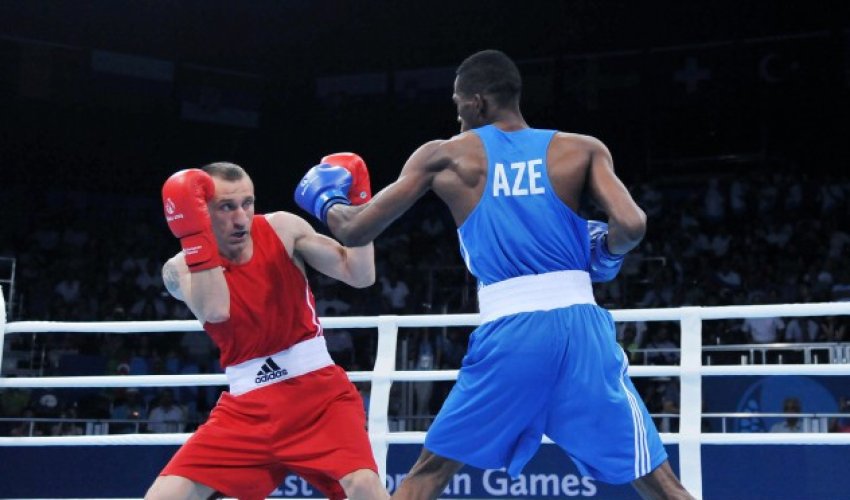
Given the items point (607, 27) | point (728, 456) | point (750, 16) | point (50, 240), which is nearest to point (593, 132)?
point (607, 27)

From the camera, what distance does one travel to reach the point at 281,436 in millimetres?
3199

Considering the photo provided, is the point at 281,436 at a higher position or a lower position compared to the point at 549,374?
lower

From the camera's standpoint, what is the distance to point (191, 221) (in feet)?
10.5

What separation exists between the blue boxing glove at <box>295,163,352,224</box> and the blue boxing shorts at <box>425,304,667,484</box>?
67 centimetres

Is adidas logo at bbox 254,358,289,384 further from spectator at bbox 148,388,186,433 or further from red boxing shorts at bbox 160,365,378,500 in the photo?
spectator at bbox 148,388,186,433

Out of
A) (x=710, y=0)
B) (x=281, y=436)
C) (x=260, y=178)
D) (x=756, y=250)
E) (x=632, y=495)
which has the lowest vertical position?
(x=632, y=495)

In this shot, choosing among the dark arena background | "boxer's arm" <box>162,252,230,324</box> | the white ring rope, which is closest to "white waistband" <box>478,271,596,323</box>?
"boxer's arm" <box>162,252,230,324</box>

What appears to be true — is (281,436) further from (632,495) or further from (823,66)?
(823,66)

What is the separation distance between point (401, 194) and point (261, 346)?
0.78 metres

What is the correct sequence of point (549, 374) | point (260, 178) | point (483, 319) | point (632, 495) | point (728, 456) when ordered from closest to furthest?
point (549, 374), point (483, 319), point (632, 495), point (728, 456), point (260, 178)

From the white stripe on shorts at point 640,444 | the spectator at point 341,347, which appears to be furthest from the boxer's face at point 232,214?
the spectator at point 341,347

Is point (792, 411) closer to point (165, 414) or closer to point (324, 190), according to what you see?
point (324, 190)

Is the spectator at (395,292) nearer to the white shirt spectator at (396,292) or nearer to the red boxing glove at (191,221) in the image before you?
the white shirt spectator at (396,292)

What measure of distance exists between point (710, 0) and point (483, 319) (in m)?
12.7
